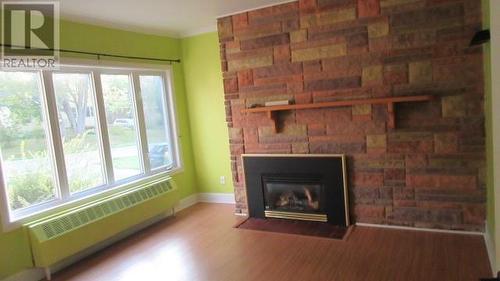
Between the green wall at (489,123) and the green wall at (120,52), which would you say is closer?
the green wall at (489,123)

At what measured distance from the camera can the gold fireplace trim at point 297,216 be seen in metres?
3.92

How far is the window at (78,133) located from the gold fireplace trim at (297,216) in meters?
1.62

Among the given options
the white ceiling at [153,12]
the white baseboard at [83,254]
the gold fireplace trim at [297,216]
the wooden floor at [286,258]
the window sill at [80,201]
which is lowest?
the wooden floor at [286,258]

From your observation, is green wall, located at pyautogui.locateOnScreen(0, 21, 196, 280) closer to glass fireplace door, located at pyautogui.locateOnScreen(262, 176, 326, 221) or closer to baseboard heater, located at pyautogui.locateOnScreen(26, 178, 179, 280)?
baseboard heater, located at pyautogui.locateOnScreen(26, 178, 179, 280)

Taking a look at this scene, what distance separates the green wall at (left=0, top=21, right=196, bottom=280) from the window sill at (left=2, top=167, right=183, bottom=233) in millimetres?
87

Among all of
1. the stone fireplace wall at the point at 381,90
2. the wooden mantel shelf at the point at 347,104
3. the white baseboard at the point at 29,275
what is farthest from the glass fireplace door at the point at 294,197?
the white baseboard at the point at 29,275

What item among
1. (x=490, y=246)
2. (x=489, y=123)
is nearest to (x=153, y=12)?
(x=489, y=123)

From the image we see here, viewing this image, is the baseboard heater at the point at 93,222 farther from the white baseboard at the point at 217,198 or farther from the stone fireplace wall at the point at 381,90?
the stone fireplace wall at the point at 381,90

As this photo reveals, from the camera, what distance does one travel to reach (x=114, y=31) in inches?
162

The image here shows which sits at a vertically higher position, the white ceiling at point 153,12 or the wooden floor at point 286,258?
the white ceiling at point 153,12

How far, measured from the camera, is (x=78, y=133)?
3.80 m

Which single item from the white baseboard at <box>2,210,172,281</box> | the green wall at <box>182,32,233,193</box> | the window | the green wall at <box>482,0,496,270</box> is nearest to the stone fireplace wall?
Result: the green wall at <box>482,0,496,270</box>

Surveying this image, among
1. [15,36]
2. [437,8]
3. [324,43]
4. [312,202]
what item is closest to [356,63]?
[324,43]

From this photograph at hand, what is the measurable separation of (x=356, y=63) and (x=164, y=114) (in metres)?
2.71
